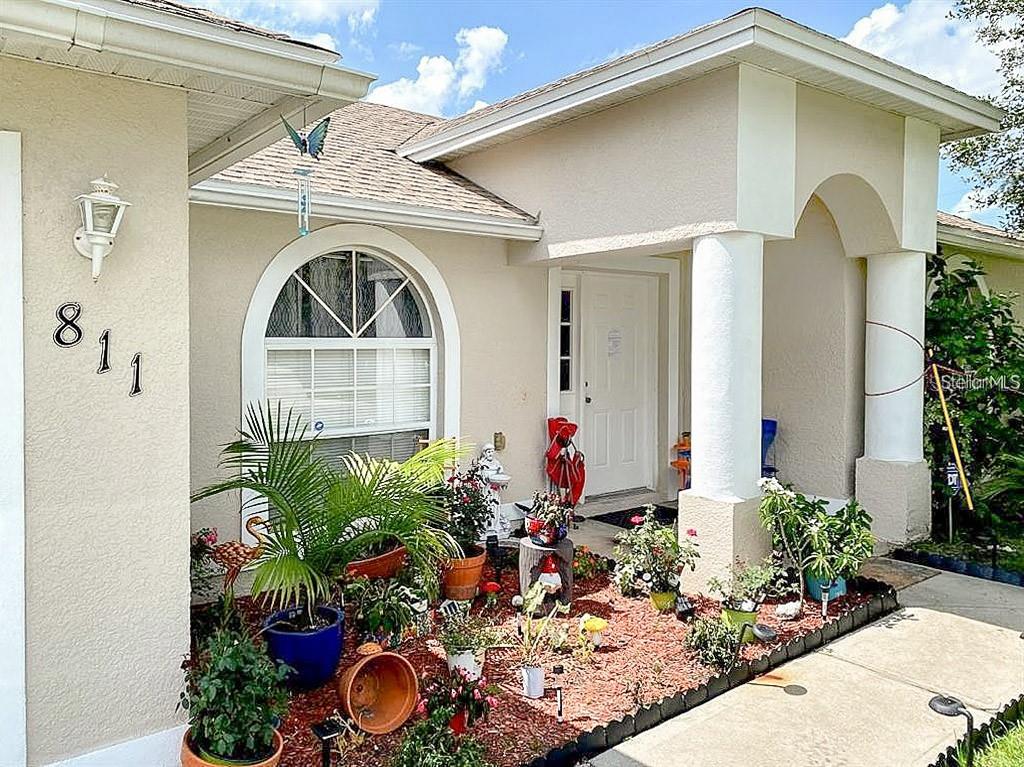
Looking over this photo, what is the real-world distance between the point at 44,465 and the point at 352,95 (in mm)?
2244

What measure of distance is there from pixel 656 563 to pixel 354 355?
334 centimetres

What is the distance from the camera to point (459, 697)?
397 centimetres

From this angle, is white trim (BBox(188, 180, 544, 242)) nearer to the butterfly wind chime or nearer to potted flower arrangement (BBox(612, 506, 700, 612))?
the butterfly wind chime

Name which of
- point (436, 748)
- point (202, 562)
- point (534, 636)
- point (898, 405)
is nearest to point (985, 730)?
point (534, 636)

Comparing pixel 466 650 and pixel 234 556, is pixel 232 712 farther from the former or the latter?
pixel 234 556

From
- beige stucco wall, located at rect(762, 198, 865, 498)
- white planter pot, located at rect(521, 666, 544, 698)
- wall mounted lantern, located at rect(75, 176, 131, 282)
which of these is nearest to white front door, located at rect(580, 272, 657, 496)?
beige stucco wall, located at rect(762, 198, 865, 498)

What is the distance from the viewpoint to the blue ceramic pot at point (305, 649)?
4.30 m

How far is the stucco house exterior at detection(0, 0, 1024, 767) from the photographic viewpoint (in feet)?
10.6

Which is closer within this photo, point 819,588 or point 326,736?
point 326,736

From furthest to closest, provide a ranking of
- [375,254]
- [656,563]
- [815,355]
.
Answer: [815,355]
[375,254]
[656,563]

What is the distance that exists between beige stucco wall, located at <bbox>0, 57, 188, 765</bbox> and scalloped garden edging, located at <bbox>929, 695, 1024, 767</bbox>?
3890mm

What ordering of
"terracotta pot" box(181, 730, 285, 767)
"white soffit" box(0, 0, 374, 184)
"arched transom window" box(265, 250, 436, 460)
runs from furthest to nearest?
1. "arched transom window" box(265, 250, 436, 460)
2. "terracotta pot" box(181, 730, 285, 767)
3. "white soffit" box(0, 0, 374, 184)

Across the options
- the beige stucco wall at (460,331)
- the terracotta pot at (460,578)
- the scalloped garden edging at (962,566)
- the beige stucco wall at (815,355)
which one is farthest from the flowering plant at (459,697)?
the beige stucco wall at (815,355)

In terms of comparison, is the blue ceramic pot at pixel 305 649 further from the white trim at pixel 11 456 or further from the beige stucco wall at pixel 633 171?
the beige stucco wall at pixel 633 171
